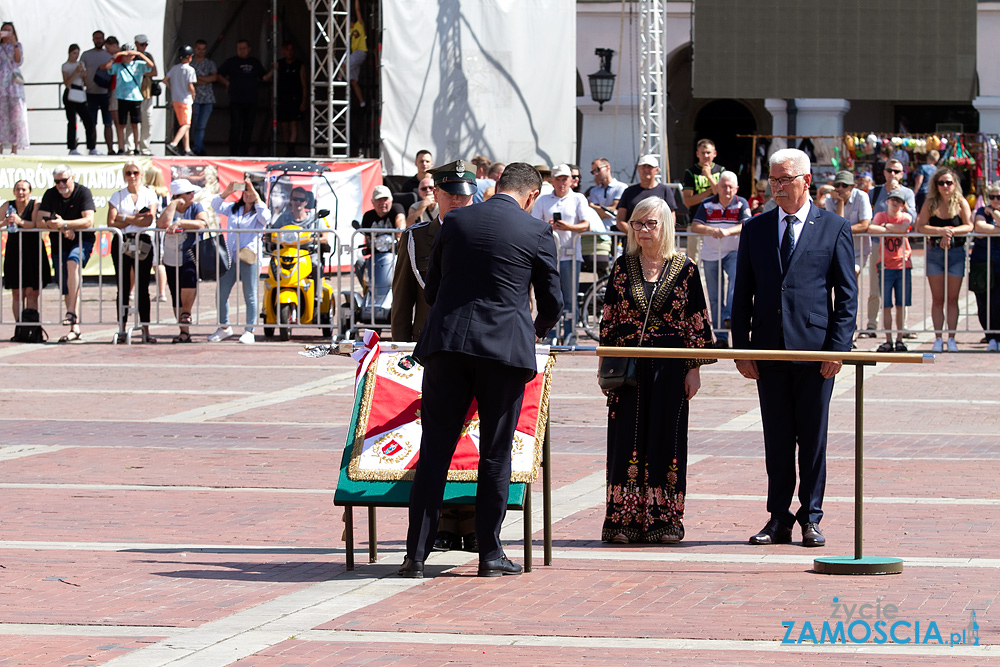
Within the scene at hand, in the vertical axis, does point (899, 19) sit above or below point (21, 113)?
above

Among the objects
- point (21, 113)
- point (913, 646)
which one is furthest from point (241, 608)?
point (21, 113)

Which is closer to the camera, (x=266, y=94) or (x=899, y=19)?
(x=899, y=19)

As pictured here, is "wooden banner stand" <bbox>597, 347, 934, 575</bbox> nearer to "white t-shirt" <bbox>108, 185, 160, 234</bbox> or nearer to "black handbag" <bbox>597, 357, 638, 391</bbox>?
"black handbag" <bbox>597, 357, 638, 391</bbox>

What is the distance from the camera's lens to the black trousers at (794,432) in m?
7.83

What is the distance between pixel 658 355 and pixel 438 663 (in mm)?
2167

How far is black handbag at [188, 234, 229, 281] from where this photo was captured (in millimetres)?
17212

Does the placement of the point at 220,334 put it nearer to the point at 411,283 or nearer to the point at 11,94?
the point at 11,94

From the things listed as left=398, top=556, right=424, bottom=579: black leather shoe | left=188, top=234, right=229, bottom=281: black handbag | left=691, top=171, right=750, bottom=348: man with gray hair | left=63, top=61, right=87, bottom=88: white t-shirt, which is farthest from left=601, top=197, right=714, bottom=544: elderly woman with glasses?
left=63, top=61, right=87, bottom=88: white t-shirt

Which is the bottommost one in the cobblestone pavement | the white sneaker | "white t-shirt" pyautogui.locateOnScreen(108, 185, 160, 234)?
the cobblestone pavement

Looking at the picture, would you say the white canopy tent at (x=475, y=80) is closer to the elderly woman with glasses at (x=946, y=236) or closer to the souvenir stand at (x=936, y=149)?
the souvenir stand at (x=936, y=149)

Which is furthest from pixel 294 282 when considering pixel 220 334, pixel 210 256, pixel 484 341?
pixel 484 341

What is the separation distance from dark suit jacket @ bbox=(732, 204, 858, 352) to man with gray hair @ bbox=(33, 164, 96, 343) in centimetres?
1092

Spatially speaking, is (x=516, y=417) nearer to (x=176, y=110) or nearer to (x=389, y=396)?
(x=389, y=396)

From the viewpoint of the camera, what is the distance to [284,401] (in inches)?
520
